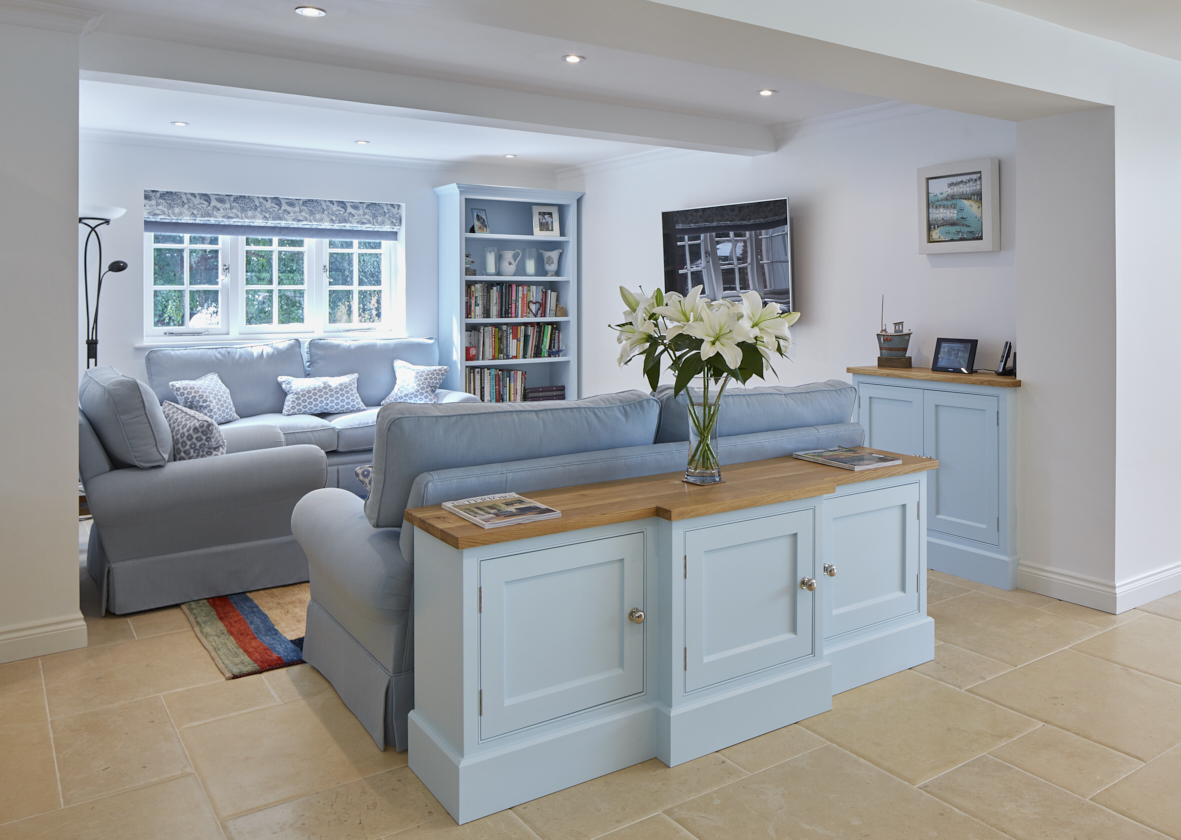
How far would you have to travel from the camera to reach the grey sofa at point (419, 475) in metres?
2.42

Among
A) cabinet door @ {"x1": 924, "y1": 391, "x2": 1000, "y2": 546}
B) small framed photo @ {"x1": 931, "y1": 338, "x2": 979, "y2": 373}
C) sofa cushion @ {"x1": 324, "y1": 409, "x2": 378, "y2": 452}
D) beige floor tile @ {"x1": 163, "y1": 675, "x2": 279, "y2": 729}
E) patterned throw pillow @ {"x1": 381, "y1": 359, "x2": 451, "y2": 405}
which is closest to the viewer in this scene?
beige floor tile @ {"x1": 163, "y1": 675, "x2": 279, "y2": 729}

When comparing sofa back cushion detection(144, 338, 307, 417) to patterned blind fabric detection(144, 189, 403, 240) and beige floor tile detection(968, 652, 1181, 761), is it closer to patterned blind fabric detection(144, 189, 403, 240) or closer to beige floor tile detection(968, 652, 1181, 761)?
patterned blind fabric detection(144, 189, 403, 240)

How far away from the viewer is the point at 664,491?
2.51m

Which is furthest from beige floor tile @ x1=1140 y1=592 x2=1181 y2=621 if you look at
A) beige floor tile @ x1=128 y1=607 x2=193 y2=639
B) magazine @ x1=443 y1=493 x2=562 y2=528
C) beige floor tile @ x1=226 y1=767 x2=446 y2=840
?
beige floor tile @ x1=128 y1=607 x2=193 y2=639

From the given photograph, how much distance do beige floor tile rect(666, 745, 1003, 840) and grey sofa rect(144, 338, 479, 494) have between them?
364cm

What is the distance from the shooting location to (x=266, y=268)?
6.49m

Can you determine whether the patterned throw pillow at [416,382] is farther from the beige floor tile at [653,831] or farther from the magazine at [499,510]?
the beige floor tile at [653,831]

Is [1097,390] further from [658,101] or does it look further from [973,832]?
[658,101]

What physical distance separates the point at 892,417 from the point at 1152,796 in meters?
2.31

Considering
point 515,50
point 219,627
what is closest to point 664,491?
point 219,627

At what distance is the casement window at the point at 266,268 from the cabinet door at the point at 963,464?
426 centimetres

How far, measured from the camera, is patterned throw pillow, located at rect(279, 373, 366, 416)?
5918 millimetres

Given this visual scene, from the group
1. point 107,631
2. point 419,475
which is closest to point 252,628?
point 107,631

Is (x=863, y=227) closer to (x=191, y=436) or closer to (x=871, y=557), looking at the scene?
(x=871, y=557)
